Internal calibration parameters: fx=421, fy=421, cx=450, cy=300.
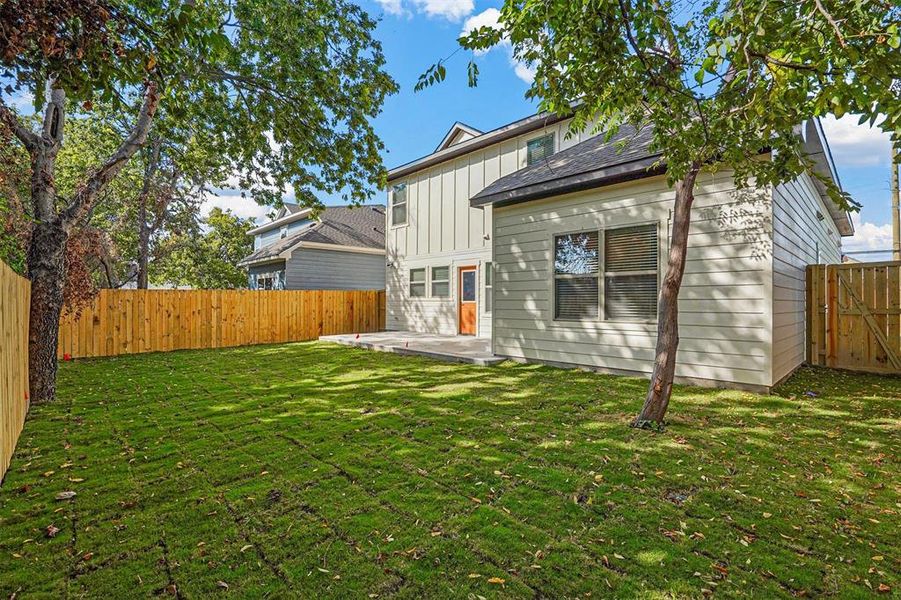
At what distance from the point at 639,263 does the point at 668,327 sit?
243 centimetres

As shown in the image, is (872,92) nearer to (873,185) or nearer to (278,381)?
(278,381)

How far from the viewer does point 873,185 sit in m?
14.6

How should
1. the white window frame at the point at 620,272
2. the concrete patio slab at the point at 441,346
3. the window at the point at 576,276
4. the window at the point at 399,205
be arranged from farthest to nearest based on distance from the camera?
1. the window at the point at 399,205
2. the concrete patio slab at the point at 441,346
3. the window at the point at 576,276
4. the white window frame at the point at 620,272

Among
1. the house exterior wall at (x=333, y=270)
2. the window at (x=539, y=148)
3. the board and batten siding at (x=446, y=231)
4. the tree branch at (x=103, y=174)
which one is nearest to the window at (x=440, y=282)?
the board and batten siding at (x=446, y=231)

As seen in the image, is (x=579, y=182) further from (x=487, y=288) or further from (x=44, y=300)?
(x=44, y=300)

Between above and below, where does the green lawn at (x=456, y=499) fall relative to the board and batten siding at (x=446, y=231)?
below

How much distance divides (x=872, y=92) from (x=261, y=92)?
7489mm

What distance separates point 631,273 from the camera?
6.30 metres

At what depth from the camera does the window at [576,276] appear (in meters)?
6.74

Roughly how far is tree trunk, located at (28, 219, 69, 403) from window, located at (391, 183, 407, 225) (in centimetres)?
957

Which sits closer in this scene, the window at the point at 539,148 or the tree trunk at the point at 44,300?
the tree trunk at the point at 44,300

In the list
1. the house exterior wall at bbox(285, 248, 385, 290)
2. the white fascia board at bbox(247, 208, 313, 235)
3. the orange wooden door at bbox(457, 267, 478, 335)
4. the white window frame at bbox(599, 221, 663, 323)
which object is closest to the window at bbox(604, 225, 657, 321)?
the white window frame at bbox(599, 221, 663, 323)

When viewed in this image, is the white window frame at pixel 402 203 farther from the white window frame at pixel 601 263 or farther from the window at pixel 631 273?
the window at pixel 631 273

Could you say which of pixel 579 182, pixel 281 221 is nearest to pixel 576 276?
pixel 579 182
